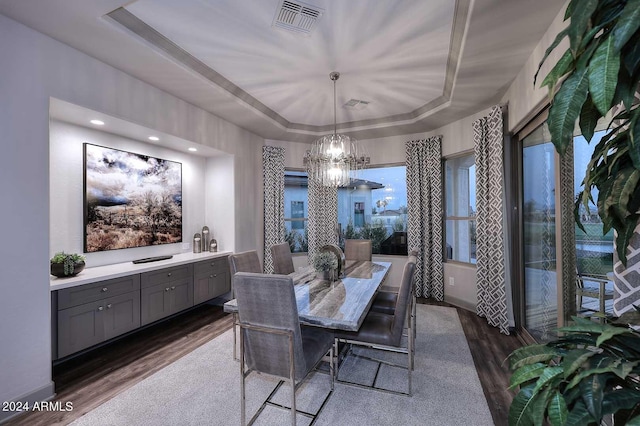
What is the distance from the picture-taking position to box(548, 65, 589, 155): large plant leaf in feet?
2.47

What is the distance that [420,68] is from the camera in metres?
3.04

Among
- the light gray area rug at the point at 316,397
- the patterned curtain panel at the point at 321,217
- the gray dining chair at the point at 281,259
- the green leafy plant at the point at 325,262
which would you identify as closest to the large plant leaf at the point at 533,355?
the light gray area rug at the point at 316,397

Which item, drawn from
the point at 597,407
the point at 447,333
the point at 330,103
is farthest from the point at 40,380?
the point at 330,103

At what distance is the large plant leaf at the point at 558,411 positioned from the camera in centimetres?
72

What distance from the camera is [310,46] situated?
261 centimetres

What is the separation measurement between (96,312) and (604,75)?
3647 mm

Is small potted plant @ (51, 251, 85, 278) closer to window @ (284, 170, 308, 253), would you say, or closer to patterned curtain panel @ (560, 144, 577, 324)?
window @ (284, 170, 308, 253)

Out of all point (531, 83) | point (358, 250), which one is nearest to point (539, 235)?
point (531, 83)

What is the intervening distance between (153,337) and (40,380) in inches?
46.6

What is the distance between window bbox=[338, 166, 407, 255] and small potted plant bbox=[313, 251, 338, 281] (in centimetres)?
248

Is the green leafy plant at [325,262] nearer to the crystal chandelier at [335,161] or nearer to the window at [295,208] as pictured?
the crystal chandelier at [335,161]

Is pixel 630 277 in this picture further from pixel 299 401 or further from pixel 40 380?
pixel 40 380

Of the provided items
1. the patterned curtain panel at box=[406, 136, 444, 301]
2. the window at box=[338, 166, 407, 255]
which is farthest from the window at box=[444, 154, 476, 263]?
the window at box=[338, 166, 407, 255]

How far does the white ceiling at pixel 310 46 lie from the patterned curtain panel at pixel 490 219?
1.30 feet
